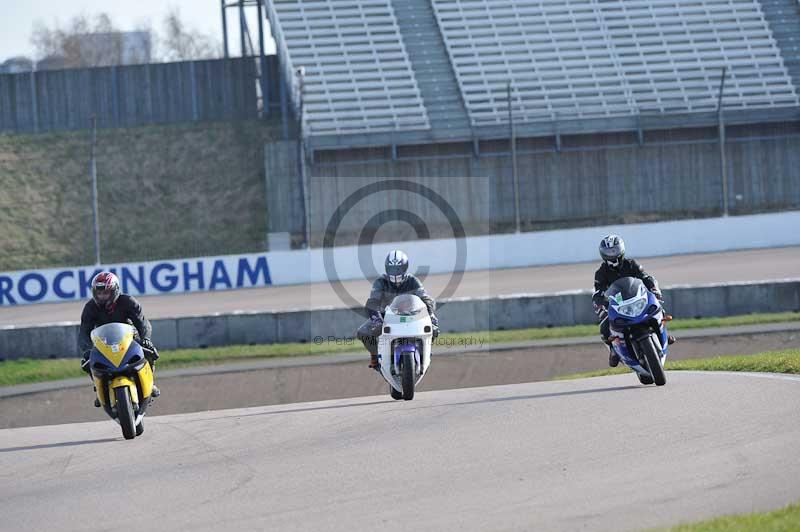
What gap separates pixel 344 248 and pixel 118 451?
2458 cm

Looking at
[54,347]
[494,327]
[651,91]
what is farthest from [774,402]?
[651,91]

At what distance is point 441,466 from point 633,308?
15.0ft

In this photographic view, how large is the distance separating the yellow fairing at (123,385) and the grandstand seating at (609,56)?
29317 mm

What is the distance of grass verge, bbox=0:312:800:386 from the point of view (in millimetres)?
23906

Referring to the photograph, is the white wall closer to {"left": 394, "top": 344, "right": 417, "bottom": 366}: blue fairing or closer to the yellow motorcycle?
{"left": 394, "top": 344, "right": 417, "bottom": 366}: blue fairing

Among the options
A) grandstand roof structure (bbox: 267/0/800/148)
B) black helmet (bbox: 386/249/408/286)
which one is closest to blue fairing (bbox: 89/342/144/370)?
black helmet (bbox: 386/249/408/286)

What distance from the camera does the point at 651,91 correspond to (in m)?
41.5

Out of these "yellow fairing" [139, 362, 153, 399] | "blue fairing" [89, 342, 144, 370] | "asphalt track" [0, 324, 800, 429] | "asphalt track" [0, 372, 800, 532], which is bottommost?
"asphalt track" [0, 324, 800, 429]

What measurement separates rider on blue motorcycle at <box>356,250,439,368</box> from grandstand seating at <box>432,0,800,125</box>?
26294mm

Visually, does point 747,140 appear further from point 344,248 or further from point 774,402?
point 774,402

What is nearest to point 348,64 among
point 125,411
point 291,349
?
point 291,349

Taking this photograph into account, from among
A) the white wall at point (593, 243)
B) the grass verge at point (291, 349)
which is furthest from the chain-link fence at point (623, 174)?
the grass verge at point (291, 349)

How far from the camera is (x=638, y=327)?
12875mm

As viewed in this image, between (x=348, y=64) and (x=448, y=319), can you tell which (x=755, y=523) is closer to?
(x=448, y=319)
